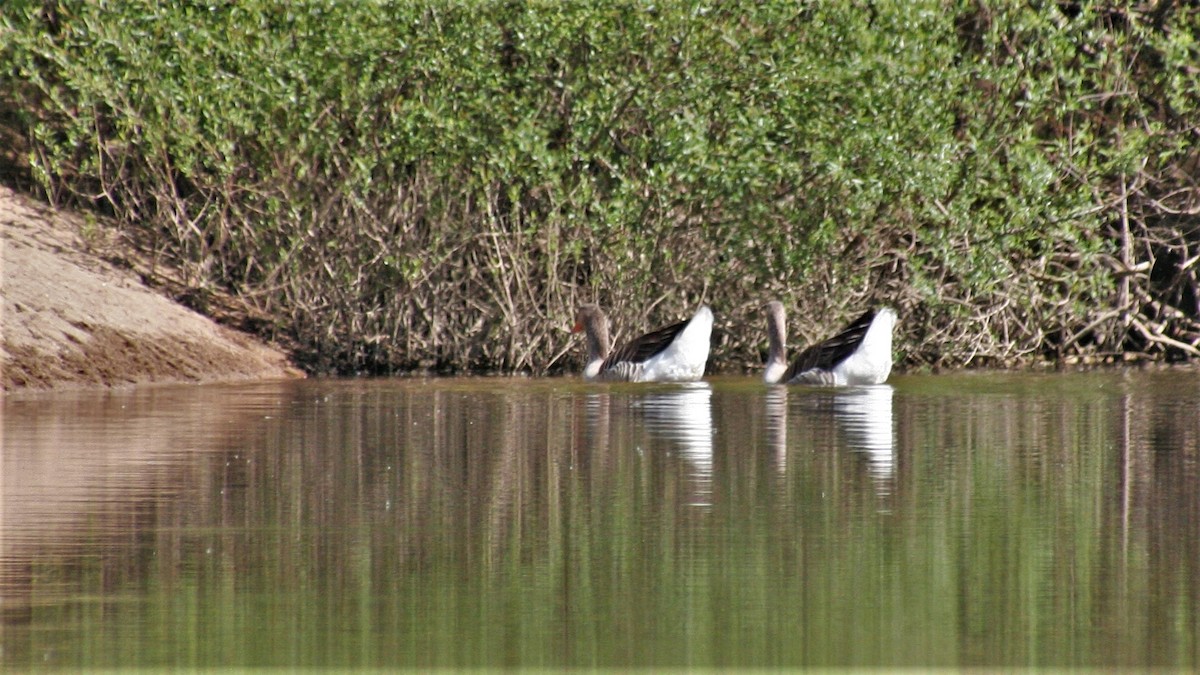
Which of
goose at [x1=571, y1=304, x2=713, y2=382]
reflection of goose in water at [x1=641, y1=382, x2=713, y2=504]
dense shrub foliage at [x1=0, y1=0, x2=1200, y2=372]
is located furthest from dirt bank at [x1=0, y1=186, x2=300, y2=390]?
reflection of goose in water at [x1=641, y1=382, x2=713, y2=504]

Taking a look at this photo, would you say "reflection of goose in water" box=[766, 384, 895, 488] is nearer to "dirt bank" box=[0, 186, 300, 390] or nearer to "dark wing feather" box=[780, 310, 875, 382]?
"dark wing feather" box=[780, 310, 875, 382]

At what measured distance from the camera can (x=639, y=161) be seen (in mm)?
19047

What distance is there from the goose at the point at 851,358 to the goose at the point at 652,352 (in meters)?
0.96

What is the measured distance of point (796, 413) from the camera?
14961 mm

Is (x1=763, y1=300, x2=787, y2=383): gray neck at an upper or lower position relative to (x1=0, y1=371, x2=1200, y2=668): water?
upper

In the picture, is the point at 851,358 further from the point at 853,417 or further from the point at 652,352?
the point at 853,417

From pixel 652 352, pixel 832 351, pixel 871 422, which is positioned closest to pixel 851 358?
pixel 832 351

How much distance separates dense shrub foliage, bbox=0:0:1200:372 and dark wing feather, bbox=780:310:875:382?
110 cm

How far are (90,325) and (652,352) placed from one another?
5.60 m

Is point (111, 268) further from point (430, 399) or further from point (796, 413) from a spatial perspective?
point (796, 413)

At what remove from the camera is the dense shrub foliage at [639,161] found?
1855cm

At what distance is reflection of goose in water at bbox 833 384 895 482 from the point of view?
1158 centimetres

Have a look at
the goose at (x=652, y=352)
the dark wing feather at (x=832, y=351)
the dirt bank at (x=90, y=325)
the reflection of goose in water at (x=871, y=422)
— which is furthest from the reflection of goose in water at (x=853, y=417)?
the dirt bank at (x=90, y=325)

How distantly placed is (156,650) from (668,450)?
607cm
